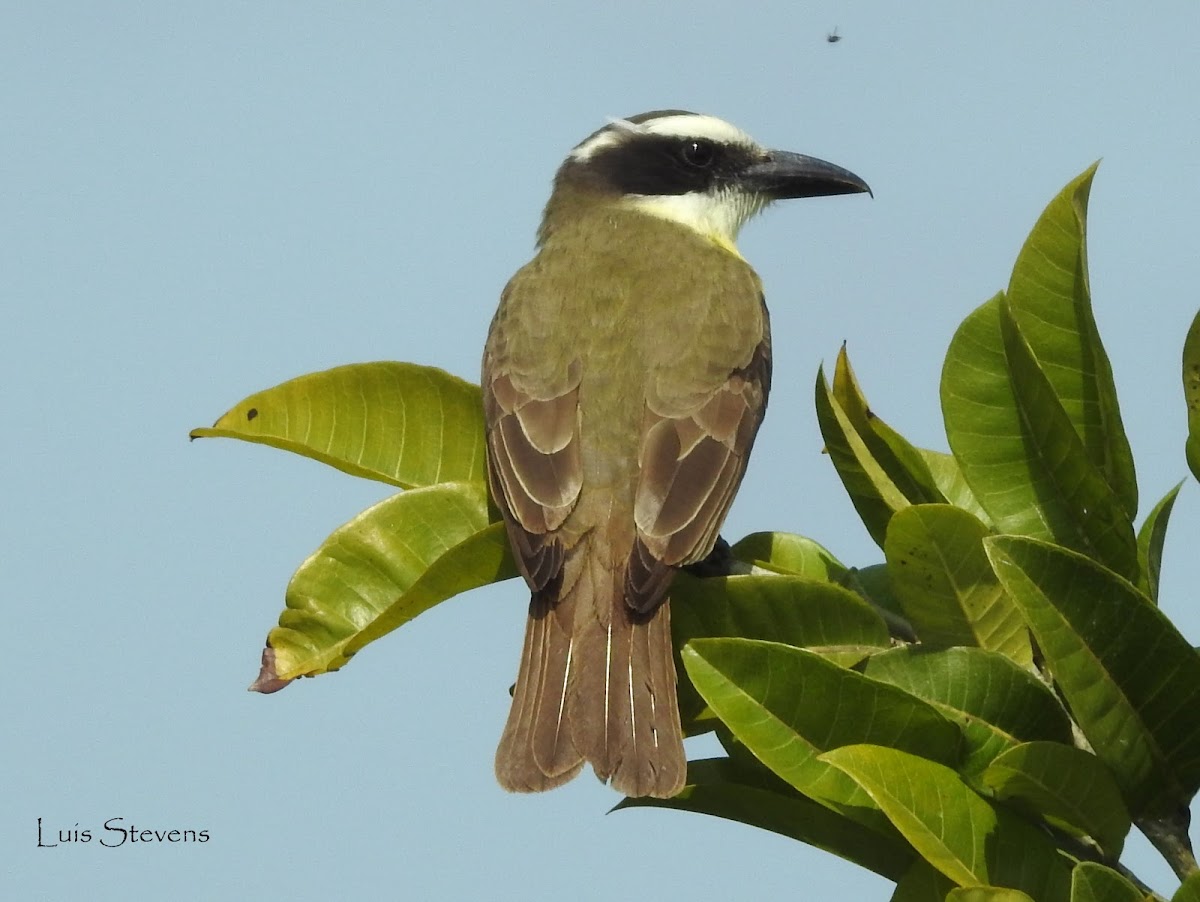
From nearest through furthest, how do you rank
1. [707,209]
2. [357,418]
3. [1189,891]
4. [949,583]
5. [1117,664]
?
[1189,891]
[1117,664]
[949,583]
[357,418]
[707,209]

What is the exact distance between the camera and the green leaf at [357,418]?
3.77m

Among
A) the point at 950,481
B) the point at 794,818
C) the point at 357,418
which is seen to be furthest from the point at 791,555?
the point at 357,418

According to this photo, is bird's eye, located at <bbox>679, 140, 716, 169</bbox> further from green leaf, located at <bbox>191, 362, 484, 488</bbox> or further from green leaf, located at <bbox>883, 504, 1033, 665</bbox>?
green leaf, located at <bbox>883, 504, 1033, 665</bbox>

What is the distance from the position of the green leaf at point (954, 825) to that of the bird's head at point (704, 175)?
3509 millimetres

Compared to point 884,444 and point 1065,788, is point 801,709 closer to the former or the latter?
point 1065,788

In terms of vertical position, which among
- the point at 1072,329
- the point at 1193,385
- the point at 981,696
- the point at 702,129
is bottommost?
the point at 981,696

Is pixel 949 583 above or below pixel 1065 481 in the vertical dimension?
below

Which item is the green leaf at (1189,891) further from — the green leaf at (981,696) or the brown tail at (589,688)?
the brown tail at (589,688)

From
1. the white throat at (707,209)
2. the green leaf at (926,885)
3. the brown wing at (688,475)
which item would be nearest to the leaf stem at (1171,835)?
the green leaf at (926,885)

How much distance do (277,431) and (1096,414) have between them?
1.78 metres

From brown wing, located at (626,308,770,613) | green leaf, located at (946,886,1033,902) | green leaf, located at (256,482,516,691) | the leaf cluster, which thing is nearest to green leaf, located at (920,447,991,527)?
the leaf cluster

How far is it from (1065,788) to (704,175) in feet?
12.1

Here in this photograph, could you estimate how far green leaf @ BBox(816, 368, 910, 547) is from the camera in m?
3.40

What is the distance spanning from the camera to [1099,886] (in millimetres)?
2389
